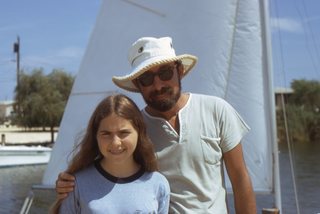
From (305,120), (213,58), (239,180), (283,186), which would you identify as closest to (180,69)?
(239,180)

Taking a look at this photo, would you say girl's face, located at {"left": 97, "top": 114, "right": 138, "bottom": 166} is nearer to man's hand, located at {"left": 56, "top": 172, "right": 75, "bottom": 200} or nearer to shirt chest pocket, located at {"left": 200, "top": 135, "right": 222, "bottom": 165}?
man's hand, located at {"left": 56, "top": 172, "right": 75, "bottom": 200}

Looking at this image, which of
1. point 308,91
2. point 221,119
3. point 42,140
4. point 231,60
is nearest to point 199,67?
point 231,60

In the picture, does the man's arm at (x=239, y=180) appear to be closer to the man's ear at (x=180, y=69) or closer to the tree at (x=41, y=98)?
the man's ear at (x=180, y=69)

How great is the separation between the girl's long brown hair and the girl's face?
0.02m

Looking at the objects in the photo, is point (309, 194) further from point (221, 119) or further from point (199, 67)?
point (221, 119)

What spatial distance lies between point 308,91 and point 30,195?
140ft

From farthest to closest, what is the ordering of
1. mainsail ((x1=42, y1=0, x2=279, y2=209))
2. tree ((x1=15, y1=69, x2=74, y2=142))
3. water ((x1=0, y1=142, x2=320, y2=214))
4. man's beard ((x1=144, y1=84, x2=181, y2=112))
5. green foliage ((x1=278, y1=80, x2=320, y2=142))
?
1. green foliage ((x1=278, y1=80, x2=320, y2=142))
2. tree ((x1=15, y1=69, x2=74, y2=142))
3. water ((x1=0, y1=142, x2=320, y2=214))
4. mainsail ((x1=42, y1=0, x2=279, y2=209))
5. man's beard ((x1=144, y1=84, x2=181, y2=112))

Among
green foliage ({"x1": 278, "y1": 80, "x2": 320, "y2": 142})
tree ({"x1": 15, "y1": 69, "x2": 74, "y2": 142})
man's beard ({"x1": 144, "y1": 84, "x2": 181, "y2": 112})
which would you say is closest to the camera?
man's beard ({"x1": 144, "y1": 84, "x2": 181, "y2": 112})

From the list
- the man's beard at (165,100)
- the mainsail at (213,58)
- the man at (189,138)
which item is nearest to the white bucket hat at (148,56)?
the man at (189,138)

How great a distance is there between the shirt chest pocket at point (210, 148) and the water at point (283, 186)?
21.0 ft

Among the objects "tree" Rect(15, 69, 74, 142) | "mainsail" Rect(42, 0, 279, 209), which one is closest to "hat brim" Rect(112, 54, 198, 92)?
"mainsail" Rect(42, 0, 279, 209)

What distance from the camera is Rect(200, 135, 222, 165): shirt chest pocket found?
2250 mm

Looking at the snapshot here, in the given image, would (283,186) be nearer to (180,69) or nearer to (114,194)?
(180,69)

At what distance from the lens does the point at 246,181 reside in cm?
231
